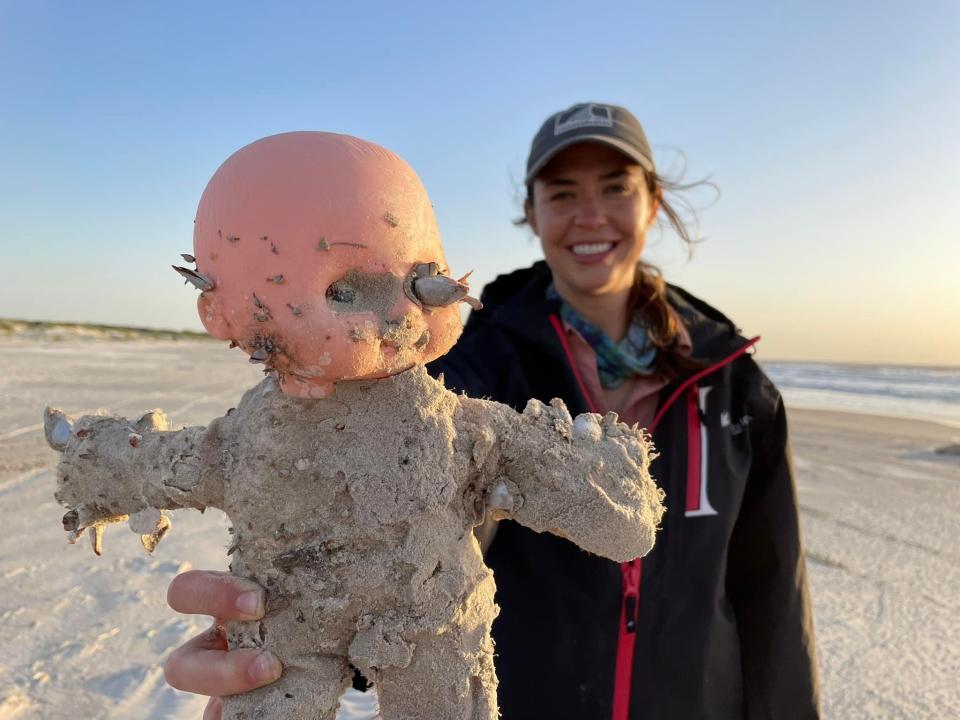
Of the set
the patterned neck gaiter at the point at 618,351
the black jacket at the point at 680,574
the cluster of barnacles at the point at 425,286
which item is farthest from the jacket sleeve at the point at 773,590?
the cluster of barnacles at the point at 425,286

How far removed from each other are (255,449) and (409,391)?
318 millimetres

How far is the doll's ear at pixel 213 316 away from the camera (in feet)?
3.40

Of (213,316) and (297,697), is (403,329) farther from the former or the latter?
(297,697)

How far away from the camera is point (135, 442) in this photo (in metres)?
1.27

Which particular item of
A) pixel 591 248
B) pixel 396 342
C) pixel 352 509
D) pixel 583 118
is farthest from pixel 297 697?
pixel 583 118

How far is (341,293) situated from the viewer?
3.37ft

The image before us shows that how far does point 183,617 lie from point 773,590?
3.04 metres

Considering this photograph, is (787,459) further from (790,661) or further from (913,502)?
(913,502)

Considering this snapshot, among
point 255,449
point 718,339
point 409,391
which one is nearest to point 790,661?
point 718,339

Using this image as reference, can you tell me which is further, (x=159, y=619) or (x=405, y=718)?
(x=159, y=619)

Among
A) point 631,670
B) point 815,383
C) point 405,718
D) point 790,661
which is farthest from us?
point 815,383

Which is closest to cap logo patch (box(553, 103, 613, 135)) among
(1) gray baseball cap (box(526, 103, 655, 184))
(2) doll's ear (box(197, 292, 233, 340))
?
(1) gray baseball cap (box(526, 103, 655, 184))

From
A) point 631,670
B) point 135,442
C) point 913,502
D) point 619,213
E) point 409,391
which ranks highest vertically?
point 619,213

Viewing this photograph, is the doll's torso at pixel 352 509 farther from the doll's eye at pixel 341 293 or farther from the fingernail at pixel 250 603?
Answer: the doll's eye at pixel 341 293
